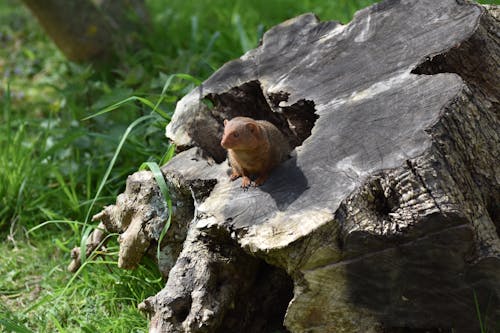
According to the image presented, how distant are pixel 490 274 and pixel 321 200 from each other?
662 millimetres

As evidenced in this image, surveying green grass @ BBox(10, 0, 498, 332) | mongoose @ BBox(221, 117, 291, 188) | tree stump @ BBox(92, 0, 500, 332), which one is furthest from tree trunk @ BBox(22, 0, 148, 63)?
mongoose @ BBox(221, 117, 291, 188)

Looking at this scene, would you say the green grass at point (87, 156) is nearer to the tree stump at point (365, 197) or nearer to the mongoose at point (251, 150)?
the tree stump at point (365, 197)

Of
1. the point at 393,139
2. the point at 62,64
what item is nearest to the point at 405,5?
the point at 393,139

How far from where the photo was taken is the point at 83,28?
217 inches

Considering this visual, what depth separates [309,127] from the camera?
293cm

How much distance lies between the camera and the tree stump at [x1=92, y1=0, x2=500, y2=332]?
2.24 m

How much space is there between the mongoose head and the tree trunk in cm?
315

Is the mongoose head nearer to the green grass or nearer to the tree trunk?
the green grass

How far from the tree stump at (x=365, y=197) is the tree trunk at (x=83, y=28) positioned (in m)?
2.90

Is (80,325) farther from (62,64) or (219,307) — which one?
(62,64)

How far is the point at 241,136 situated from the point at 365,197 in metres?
0.63

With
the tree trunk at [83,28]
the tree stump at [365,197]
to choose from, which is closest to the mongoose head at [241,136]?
the tree stump at [365,197]

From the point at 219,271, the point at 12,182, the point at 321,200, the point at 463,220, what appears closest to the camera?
the point at 463,220

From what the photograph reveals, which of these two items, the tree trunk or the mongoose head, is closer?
the mongoose head
